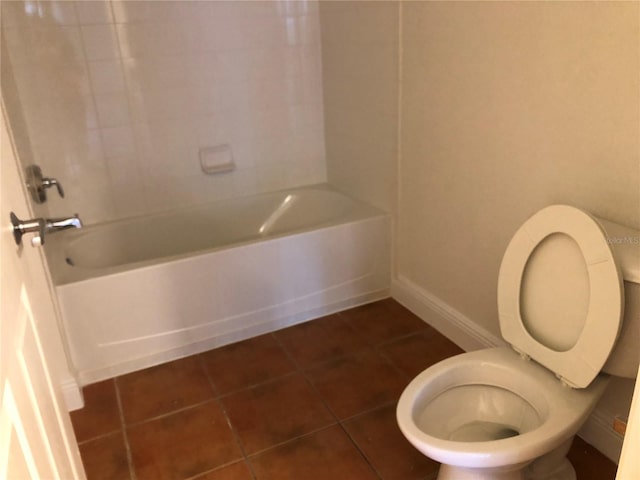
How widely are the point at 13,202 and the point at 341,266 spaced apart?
1.67 m

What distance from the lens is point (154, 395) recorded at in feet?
6.75

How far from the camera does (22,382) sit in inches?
31.7

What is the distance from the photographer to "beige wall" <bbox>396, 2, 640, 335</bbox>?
1.42 meters

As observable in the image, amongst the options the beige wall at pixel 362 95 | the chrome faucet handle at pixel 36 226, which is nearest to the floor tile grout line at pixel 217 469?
the chrome faucet handle at pixel 36 226

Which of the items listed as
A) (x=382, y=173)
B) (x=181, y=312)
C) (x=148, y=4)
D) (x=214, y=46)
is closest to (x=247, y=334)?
(x=181, y=312)

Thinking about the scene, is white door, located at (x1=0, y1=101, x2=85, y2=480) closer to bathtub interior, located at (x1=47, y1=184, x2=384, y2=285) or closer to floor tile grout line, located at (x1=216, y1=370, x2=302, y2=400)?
floor tile grout line, located at (x1=216, y1=370, x2=302, y2=400)

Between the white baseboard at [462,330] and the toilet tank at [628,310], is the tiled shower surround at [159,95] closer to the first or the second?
the white baseboard at [462,330]

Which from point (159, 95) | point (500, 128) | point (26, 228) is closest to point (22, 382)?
point (26, 228)

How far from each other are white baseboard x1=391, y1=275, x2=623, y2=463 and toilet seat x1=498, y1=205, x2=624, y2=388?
0.40m

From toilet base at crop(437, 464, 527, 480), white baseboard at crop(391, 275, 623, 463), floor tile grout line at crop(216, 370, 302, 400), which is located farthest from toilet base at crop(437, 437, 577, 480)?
floor tile grout line at crop(216, 370, 302, 400)

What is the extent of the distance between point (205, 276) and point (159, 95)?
94 centimetres

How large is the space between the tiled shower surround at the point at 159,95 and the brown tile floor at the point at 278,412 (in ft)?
2.95

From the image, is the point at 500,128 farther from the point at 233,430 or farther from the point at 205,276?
the point at 233,430

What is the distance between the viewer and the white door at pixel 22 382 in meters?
0.71
